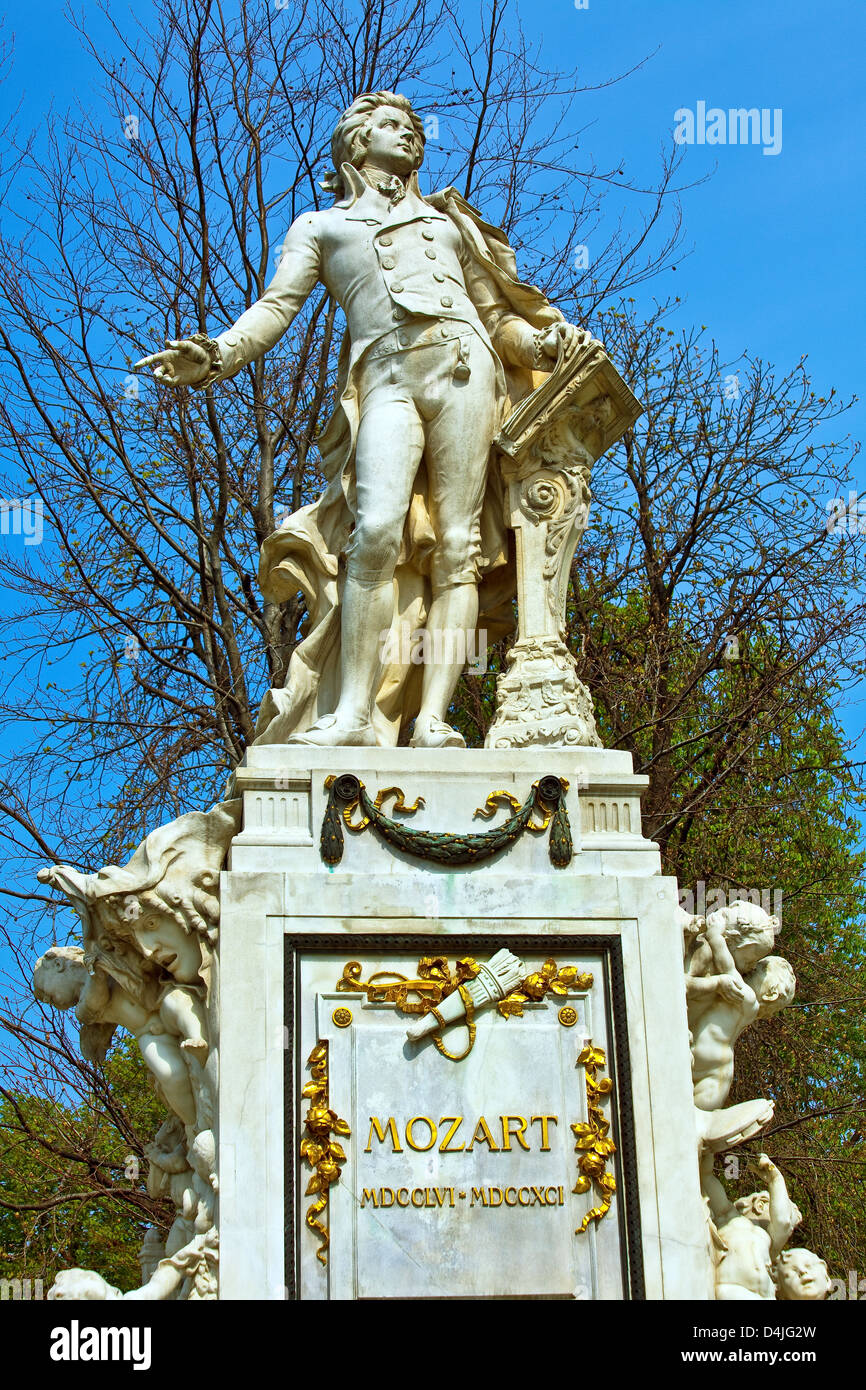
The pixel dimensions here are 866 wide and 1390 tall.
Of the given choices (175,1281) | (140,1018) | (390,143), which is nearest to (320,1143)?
(175,1281)

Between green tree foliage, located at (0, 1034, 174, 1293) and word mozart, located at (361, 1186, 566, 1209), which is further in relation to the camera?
green tree foliage, located at (0, 1034, 174, 1293)

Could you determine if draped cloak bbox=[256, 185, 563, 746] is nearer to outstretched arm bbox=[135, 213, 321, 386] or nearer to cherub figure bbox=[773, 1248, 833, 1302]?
outstretched arm bbox=[135, 213, 321, 386]

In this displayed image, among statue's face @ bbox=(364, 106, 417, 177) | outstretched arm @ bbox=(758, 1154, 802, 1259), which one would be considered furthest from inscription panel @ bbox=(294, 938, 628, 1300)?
statue's face @ bbox=(364, 106, 417, 177)

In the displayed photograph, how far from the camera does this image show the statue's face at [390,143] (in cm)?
982

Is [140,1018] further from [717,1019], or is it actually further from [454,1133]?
[717,1019]

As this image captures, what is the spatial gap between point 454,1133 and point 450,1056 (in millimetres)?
301

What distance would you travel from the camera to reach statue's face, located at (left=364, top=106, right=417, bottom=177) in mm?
9820

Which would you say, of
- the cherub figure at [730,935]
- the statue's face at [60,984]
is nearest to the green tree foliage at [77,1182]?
the statue's face at [60,984]

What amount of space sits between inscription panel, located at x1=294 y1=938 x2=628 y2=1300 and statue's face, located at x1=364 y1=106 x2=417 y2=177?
3.89 meters

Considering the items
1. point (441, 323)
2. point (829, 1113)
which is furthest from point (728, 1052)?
point (829, 1113)

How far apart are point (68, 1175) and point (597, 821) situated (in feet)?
22.2

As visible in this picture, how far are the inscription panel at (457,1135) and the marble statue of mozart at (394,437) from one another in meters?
1.21

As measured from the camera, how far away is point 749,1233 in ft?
27.6
